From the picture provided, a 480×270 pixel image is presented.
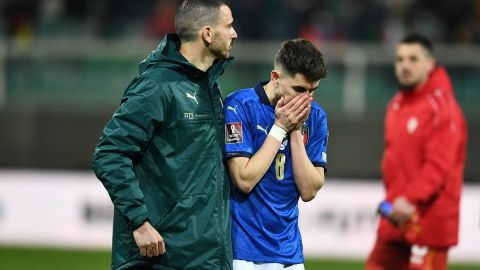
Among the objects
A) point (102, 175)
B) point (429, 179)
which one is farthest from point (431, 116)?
point (102, 175)

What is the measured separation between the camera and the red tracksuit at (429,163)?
6.68m

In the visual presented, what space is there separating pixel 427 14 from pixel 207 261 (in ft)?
31.3

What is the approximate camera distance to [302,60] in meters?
4.62

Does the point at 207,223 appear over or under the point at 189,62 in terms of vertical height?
under

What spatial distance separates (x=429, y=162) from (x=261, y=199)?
2.28 m

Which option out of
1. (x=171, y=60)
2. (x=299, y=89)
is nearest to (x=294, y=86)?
(x=299, y=89)

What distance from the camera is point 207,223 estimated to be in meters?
A: 4.54

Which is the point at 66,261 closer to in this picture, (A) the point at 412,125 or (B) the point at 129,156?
(A) the point at 412,125

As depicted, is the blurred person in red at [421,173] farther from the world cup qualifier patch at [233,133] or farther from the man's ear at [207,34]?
the man's ear at [207,34]

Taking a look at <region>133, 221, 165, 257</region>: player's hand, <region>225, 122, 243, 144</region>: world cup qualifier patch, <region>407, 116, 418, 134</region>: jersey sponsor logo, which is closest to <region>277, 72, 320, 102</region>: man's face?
<region>225, 122, 243, 144</region>: world cup qualifier patch

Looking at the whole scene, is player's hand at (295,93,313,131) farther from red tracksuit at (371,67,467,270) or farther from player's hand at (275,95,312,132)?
red tracksuit at (371,67,467,270)

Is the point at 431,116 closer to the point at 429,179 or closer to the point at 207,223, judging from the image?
the point at 429,179

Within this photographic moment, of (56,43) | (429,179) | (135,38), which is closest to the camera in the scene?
(429,179)

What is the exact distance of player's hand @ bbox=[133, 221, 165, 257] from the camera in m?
4.33
